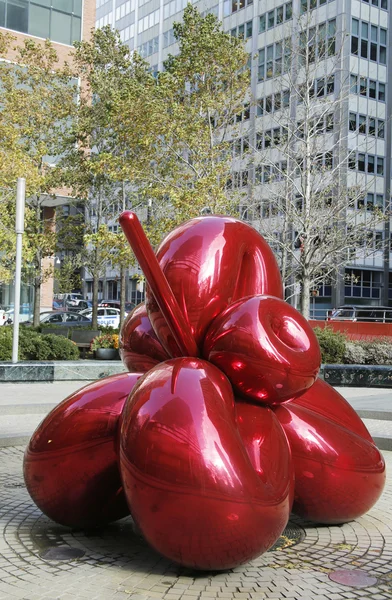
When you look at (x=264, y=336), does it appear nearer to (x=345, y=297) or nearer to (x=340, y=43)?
(x=340, y=43)

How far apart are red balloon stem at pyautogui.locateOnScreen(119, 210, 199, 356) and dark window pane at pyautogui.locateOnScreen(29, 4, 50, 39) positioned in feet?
126

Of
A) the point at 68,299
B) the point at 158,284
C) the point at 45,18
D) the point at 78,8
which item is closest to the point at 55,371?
the point at 158,284

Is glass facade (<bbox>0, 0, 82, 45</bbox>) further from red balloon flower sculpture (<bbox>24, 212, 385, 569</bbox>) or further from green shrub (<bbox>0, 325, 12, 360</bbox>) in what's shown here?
red balloon flower sculpture (<bbox>24, 212, 385, 569</bbox>)

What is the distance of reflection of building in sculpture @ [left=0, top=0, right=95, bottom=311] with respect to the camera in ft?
125

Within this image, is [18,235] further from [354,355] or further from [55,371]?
[354,355]

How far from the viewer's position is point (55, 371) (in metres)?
15.6

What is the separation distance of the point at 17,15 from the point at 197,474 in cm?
3955

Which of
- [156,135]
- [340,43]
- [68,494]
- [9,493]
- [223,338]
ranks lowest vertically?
[9,493]

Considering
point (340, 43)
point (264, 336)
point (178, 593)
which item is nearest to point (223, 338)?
point (264, 336)

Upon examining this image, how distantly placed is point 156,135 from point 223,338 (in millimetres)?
19746

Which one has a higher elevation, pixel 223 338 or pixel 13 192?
pixel 13 192

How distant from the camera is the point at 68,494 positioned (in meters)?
4.64

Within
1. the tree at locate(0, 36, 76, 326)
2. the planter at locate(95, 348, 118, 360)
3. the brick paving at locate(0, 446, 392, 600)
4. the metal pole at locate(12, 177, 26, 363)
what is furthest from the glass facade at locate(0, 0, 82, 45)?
the brick paving at locate(0, 446, 392, 600)

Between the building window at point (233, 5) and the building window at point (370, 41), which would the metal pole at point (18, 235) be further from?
the building window at point (370, 41)
